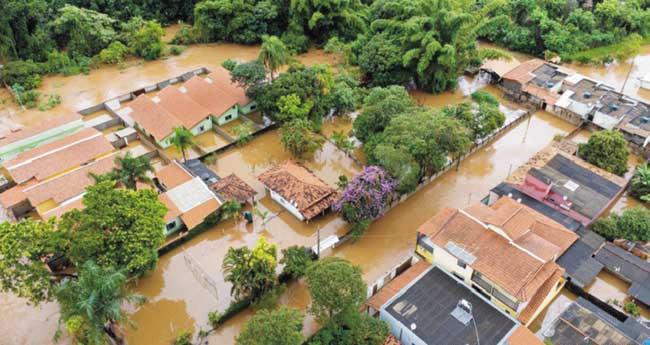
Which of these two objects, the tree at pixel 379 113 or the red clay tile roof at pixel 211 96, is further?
the red clay tile roof at pixel 211 96

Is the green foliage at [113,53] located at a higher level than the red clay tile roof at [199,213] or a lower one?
higher

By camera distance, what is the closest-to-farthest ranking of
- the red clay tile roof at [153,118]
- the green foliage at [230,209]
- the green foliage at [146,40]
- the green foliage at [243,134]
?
the green foliage at [230,209]
the red clay tile roof at [153,118]
the green foliage at [243,134]
the green foliage at [146,40]

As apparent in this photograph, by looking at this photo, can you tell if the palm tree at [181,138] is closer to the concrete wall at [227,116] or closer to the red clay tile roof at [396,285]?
the concrete wall at [227,116]

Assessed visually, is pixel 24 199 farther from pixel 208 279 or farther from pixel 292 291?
pixel 292 291

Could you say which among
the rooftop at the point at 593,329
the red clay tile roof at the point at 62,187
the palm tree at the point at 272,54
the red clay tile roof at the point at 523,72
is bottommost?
the rooftop at the point at 593,329

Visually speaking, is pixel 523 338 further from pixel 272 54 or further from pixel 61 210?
pixel 272 54

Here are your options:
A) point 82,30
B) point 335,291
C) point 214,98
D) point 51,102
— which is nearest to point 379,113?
point 214,98

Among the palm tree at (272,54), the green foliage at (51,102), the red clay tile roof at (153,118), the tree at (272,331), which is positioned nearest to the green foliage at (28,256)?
the tree at (272,331)
